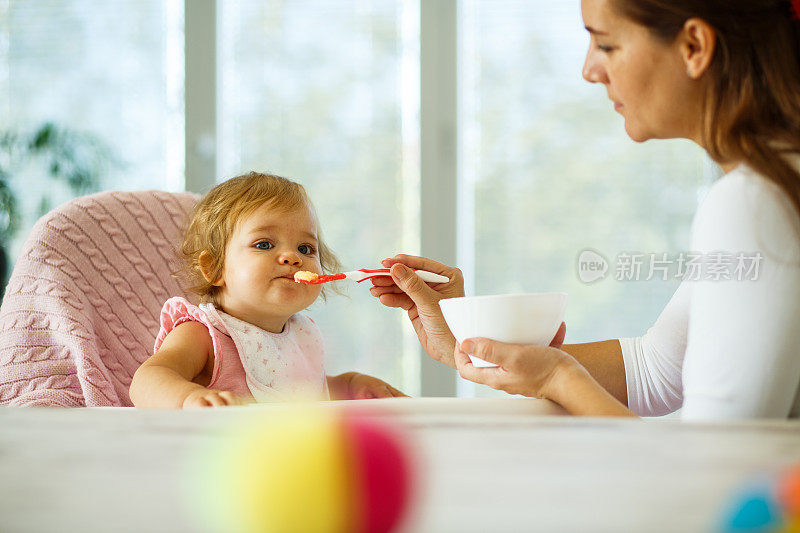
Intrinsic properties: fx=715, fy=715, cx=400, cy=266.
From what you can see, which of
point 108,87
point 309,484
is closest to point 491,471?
point 309,484

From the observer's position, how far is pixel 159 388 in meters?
1.11

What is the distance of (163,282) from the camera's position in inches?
59.2

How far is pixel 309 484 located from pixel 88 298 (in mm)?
1182

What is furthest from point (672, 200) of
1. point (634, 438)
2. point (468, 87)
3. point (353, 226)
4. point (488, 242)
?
point (634, 438)

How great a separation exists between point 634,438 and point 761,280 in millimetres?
450

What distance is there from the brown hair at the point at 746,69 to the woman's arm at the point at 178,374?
0.74m

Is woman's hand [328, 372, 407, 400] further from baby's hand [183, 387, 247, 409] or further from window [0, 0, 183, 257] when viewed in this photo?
window [0, 0, 183, 257]

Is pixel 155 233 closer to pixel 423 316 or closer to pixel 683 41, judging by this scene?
pixel 423 316

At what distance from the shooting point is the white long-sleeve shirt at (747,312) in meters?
0.77

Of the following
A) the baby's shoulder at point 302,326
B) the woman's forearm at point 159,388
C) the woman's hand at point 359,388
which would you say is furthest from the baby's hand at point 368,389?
the woman's forearm at point 159,388

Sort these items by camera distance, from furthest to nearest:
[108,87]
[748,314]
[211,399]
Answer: [108,87], [211,399], [748,314]

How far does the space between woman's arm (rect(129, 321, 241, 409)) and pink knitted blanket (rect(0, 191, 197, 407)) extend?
16cm

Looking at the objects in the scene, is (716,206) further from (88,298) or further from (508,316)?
(88,298)

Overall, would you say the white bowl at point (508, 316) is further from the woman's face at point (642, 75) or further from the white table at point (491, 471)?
the white table at point (491, 471)
